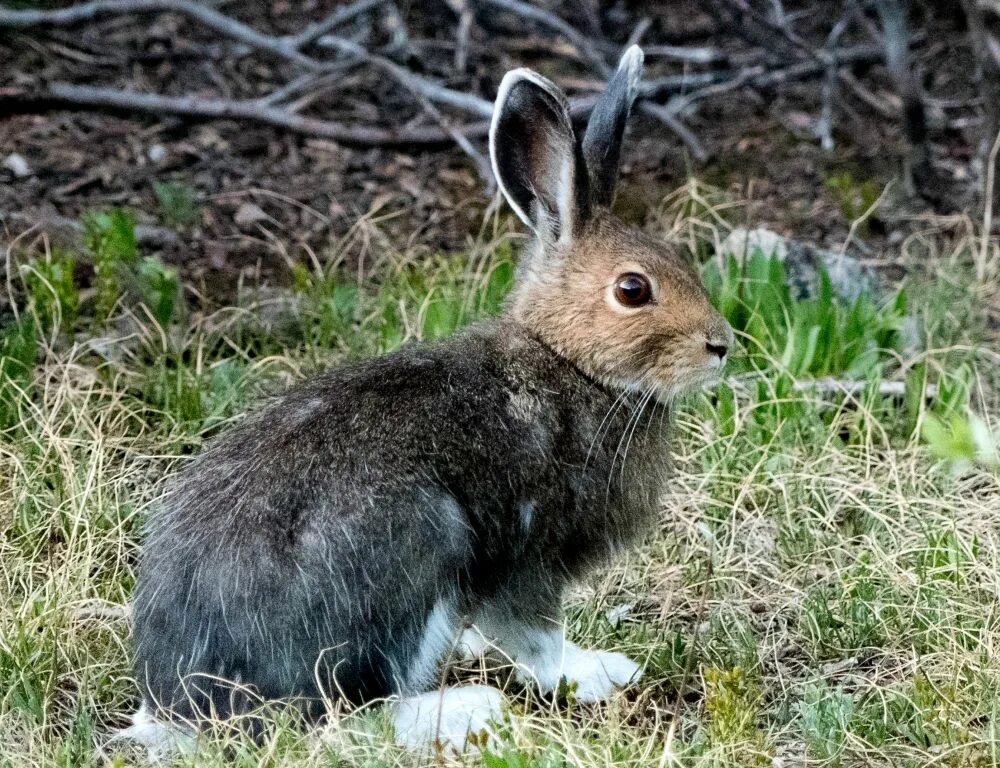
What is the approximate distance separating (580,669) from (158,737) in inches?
49.8

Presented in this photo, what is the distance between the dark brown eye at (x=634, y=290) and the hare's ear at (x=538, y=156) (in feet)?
0.90

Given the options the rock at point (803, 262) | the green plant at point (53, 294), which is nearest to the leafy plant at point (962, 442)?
the rock at point (803, 262)

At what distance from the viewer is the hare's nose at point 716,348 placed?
459 cm

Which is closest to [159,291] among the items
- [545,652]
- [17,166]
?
[17,166]

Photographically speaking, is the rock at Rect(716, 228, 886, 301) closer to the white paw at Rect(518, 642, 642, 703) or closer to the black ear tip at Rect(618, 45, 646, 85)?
the black ear tip at Rect(618, 45, 646, 85)

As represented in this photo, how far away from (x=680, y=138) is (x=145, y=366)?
12.0 feet

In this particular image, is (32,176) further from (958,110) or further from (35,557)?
(958,110)

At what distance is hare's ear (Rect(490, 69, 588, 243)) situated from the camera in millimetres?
4504

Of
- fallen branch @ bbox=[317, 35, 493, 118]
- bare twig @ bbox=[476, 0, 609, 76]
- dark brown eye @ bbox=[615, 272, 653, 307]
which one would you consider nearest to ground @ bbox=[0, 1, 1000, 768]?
fallen branch @ bbox=[317, 35, 493, 118]

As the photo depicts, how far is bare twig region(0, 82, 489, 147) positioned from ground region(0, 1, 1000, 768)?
10 centimetres

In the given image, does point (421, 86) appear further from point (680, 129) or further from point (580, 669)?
point (580, 669)

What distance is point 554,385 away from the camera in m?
4.55

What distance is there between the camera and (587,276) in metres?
4.67

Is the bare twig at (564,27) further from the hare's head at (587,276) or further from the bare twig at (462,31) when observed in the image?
the hare's head at (587,276)
